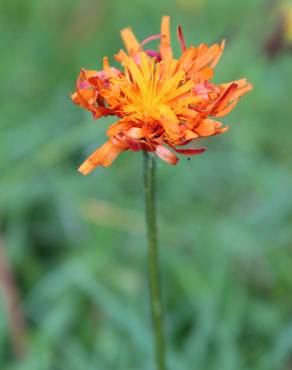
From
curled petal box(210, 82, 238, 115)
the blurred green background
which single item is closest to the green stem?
curled petal box(210, 82, 238, 115)

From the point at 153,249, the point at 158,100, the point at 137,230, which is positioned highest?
the point at 158,100

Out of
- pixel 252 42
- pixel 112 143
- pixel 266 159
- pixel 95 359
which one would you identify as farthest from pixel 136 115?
pixel 252 42

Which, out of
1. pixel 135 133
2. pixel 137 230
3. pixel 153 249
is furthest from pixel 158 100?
pixel 137 230

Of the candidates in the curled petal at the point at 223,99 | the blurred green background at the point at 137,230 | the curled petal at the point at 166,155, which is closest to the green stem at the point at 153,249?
the curled petal at the point at 166,155

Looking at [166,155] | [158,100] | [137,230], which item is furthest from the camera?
[137,230]

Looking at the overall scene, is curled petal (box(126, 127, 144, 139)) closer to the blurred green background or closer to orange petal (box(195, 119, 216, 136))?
orange petal (box(195, 119, 216, 136))

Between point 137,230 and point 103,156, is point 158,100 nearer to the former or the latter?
point 103,156
